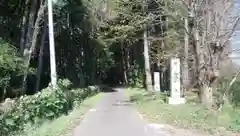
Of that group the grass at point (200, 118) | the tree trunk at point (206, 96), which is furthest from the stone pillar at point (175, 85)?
the grass at point (200, 118)

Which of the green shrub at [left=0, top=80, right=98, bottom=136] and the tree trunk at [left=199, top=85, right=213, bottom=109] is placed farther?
the tree trunk at [left=199, top=85, right=213, bottom=109]

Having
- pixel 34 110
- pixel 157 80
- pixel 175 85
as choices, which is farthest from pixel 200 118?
pixel 157 80

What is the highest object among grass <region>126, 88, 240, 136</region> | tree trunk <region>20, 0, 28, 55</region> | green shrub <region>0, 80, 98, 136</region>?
tree trunk <region>20, 0, 28, 55</region>

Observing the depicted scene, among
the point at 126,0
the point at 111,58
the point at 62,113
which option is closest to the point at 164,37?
the point at 126,0

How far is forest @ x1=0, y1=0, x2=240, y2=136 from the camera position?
2075 centimetres

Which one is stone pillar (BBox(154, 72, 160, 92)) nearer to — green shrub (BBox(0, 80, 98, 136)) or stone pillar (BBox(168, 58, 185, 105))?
stone pillar (BBox(168, 58, 185, 105))

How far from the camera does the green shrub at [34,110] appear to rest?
534 inches

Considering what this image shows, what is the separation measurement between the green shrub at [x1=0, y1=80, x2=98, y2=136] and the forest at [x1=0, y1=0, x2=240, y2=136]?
0.03 m

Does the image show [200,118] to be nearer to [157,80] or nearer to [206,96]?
[206,96]

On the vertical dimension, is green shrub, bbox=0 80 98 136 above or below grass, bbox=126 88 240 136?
above

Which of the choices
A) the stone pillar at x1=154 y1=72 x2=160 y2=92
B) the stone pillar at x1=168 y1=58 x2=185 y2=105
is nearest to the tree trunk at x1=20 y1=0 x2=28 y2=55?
the stone pillar at x1=154 y1=72 x2=160 y2=92

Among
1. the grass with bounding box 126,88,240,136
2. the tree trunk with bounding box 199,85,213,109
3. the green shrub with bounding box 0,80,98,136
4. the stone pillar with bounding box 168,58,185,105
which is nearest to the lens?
the green shrub with bounding box 0,80,98,136

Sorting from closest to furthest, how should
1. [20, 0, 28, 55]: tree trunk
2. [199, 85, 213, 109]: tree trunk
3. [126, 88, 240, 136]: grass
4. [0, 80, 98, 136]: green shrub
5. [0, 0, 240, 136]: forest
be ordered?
1. [0, 80, 98, 136]: green shrub
2. [126, 88, 240, 136]: grass
3. [0, 0, 240, 136]: forest
4. [199, 85, 213, 109]: tree trunk
5. [20, 0, 28, 55]: tree trunk

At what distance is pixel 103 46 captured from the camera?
199 ft
